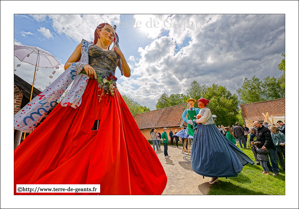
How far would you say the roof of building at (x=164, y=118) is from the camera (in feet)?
59.8

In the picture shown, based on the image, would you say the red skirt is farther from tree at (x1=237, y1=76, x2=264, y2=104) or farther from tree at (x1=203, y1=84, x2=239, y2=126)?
Answer: tree at (x1=203, y1=84, x2=239, y2=126)

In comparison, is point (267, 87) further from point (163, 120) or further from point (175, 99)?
point (175, 99)

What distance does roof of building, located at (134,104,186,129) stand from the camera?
59.8 ft

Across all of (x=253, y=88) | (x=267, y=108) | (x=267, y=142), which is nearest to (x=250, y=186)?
(x=267, y=142)

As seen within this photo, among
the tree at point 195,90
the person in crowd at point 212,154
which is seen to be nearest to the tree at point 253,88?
the person in crowd at point 212,154

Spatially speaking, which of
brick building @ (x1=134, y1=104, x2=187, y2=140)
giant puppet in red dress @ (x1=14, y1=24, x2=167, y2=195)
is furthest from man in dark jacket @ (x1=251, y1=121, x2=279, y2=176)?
brick building @ (x1=134, y1=104, x2=187, y2=140)

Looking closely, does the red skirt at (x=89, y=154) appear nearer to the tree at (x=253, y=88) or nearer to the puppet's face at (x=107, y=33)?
the puppet's face at (x=107, y=33)

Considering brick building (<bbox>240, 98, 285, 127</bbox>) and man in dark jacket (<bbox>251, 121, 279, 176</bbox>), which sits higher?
brick building (<bbox>240, 98, 285, 127</bbox>)

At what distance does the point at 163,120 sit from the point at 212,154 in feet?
56.4

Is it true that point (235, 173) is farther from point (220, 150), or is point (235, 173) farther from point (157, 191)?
point (157, 191)

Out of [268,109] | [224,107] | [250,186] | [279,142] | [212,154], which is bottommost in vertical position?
[250,186]

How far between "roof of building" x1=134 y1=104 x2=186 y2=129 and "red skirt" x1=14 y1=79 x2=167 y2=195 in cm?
1582

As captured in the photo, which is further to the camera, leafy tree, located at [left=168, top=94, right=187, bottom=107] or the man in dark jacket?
leafy tree, located at [left=168, top=94, right=187, bottom=107]

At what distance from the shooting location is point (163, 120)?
20.1 metres
